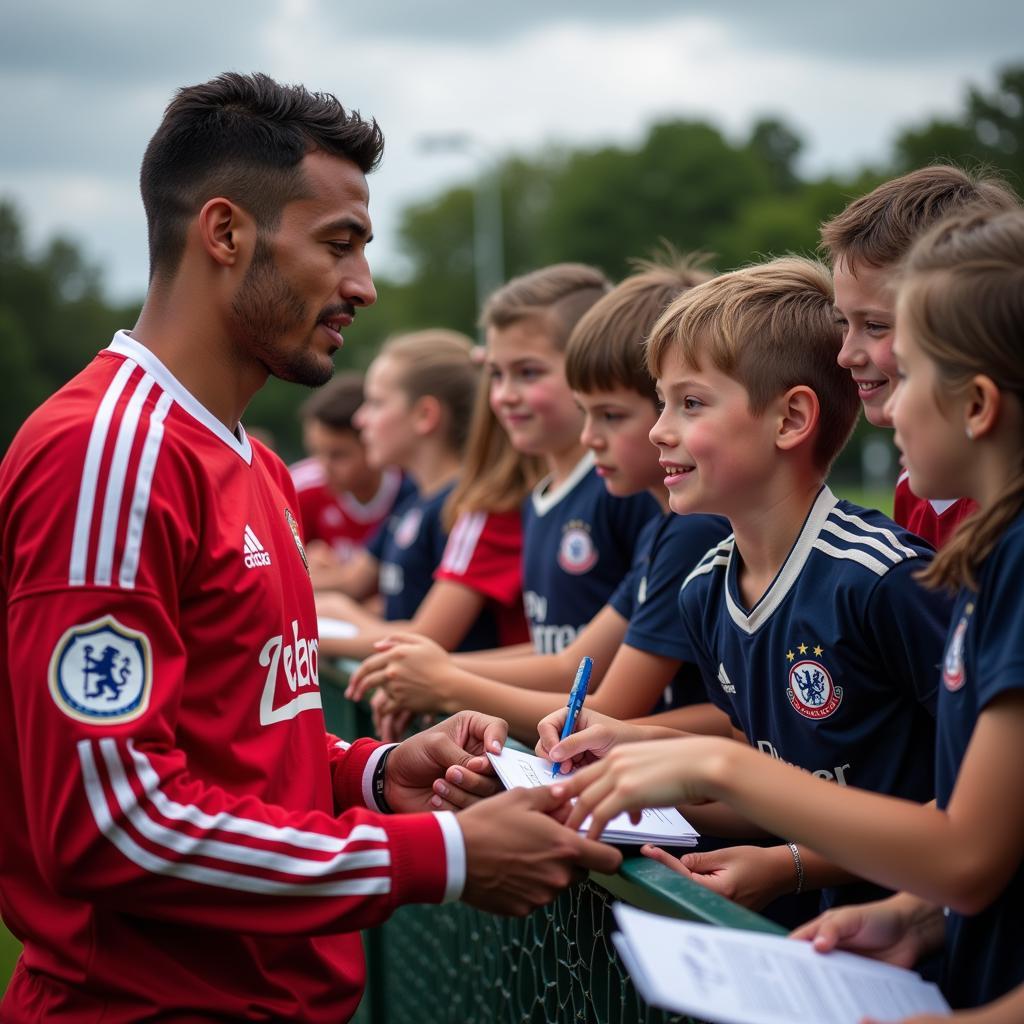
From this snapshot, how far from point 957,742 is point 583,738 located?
33.0 inches

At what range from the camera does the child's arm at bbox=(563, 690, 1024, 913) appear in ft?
5.92

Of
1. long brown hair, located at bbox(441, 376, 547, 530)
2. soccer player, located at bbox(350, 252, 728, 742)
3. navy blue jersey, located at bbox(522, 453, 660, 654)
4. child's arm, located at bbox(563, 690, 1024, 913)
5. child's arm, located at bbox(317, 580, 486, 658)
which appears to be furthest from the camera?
long brown hair, located at bbox(441, 376, 547, 530)

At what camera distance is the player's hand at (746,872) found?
2.44m

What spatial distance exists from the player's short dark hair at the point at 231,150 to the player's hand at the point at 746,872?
5.35 ft

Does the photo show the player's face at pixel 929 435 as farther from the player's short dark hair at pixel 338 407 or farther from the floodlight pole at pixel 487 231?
the floodlight pole at pixel 487 231

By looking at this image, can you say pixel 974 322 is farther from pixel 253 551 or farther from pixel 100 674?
pixel 100 674

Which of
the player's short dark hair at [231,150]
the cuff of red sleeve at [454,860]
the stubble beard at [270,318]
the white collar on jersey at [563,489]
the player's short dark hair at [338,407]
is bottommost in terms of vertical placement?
the cuff of red sleeve at [454,860]

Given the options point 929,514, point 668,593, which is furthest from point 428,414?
point 929,514

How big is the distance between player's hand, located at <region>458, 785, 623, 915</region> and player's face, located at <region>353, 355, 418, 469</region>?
4.39 metres

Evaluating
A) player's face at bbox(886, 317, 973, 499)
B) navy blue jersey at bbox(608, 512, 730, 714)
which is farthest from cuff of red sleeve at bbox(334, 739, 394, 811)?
player's face at bbox(886, 317, 973, 499)

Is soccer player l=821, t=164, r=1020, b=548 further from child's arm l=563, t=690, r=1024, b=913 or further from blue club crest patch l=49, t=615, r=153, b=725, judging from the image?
blue club crest patch l=49, t=615, r=153, b=725

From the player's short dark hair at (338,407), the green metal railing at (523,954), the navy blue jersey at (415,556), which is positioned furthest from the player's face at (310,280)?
the player's short dark hair at (338,407)

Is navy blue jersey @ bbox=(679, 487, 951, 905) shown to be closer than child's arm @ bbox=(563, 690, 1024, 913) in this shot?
No

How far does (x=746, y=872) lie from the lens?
2457 mm
